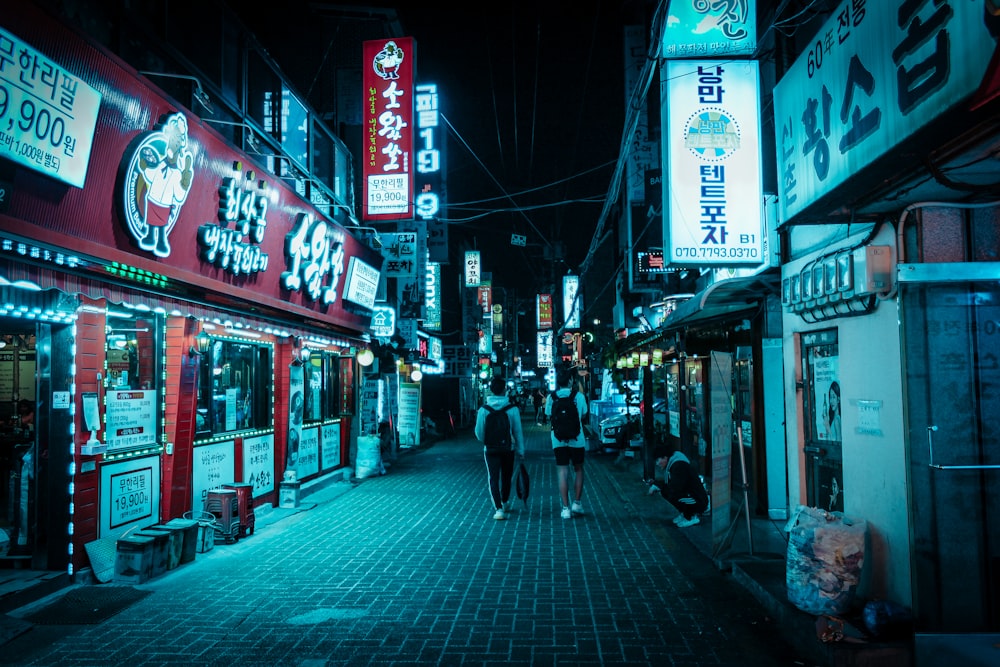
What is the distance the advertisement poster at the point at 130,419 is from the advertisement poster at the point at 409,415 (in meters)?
15.0

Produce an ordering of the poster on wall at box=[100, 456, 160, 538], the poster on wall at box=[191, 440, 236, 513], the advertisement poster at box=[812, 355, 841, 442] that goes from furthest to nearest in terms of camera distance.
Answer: the poster on wall at box=[191, 440, 236, 513] < the poster on wall at box=[100, 456, 160, 538] < the advertisement poster at box=[812, 355, 841, 442]

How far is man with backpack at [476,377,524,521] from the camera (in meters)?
10.7

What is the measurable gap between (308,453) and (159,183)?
7.53m

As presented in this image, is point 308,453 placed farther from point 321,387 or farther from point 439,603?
point 439,603

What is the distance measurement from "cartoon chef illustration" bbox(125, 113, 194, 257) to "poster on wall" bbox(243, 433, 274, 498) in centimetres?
443

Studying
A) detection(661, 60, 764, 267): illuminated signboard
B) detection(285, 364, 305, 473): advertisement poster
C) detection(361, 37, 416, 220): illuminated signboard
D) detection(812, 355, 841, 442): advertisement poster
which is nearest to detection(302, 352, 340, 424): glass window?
detection(285, 364, 305, 473): advertisement poster

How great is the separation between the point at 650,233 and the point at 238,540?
14.2 m

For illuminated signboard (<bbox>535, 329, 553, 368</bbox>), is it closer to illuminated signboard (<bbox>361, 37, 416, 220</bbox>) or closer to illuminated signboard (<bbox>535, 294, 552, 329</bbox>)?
illuminated signboard (<bbox>535, 294, 552, 329</bbox>)

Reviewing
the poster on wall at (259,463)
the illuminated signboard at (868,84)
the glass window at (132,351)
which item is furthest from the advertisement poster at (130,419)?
the illuminated signboard at (868,84)

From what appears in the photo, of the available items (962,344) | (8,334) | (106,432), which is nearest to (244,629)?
(106,432)

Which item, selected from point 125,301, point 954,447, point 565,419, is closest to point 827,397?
point 954,447

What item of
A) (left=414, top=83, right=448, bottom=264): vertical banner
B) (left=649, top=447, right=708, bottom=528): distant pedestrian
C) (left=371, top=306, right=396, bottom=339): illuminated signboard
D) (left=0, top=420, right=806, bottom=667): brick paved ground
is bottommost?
(left=0, top=420, right=806, bottom=667): brick paved ground

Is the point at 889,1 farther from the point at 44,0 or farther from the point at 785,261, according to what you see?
the point at 44,0

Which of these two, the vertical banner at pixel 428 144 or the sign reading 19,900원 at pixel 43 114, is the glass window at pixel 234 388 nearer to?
the sign reading 19,900원 at pixel 43 114
